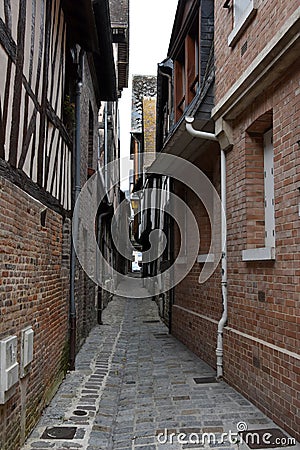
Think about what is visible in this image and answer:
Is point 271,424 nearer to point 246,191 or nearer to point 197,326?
point 246,191

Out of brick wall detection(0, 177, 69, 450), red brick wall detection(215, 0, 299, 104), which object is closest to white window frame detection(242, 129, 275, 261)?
red brick wall detection(215, 0, 299, 104)

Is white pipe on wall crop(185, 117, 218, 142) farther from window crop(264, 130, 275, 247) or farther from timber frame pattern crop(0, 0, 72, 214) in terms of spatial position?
timber frame pattern crop(0, 0, 72, 214)

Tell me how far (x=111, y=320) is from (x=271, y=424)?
930 cm

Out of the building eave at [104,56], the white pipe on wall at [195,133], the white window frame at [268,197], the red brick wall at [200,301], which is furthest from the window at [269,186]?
the building eave at [104,56]

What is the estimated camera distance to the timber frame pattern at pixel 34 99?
3520mm

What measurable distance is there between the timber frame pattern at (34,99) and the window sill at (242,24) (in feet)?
7.03

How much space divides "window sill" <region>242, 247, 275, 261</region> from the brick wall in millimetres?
2224

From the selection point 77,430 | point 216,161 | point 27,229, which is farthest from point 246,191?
point 77,430

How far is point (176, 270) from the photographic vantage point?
10.6 m

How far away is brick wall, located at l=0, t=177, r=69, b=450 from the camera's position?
11.5 ft

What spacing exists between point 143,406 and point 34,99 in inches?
133

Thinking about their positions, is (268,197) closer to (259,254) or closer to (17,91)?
(259,254)

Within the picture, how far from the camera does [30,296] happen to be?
14.1 feet

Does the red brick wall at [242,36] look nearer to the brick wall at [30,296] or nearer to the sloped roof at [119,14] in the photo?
the brick wall at [30,296]
